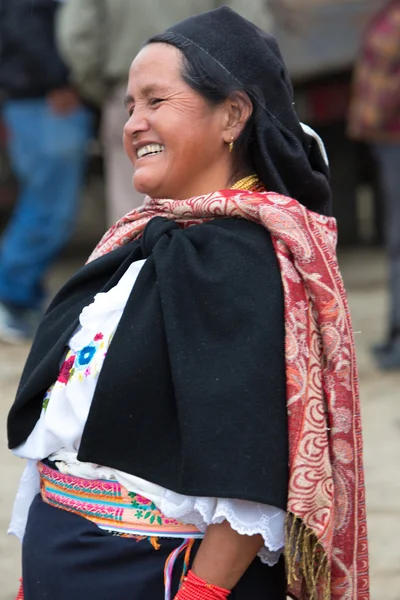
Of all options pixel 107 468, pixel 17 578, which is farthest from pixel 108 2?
pixel 107 468

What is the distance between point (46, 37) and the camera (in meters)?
5.68

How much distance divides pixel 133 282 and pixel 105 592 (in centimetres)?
56

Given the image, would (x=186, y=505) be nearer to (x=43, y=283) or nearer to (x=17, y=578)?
(x=17, y=578)

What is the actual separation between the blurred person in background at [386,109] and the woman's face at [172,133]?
10.2 ft

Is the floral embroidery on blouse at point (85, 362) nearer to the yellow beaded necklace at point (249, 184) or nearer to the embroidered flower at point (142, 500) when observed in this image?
the embroidered flower at point (142, 500)

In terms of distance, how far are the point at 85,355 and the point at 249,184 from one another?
0.45m

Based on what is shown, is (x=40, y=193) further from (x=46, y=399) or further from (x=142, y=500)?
(x=142, y=500)

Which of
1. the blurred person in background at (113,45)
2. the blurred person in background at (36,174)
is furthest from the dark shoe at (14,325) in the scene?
the blurred person in background at (113,45)

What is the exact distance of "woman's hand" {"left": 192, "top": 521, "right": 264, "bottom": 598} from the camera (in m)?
1.78

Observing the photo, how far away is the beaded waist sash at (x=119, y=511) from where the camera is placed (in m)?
1.88

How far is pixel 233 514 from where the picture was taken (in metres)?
1.76

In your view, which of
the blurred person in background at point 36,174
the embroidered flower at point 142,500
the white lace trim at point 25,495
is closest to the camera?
the embroidered flower at point 142,500

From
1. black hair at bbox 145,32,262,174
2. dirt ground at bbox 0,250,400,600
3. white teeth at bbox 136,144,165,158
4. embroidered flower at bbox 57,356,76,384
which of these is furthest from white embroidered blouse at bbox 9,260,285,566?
dirt ground at bbox 0,250,400,600

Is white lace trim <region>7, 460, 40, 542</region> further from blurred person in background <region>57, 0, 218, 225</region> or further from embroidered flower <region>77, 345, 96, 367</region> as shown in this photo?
blurred person in background <region>57, 0, 218, 225</region>
